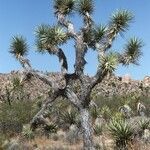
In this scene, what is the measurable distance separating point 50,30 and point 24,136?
6195 millimetres

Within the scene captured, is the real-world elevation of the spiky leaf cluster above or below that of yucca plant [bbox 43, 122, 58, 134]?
above

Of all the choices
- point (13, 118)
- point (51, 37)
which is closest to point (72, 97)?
point (51, 37)

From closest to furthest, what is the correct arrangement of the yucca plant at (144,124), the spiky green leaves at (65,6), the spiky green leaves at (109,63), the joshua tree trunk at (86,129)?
the spiky green leaves at (109,63), the joshua tree trunk at (86,129), the spiky green leaves at (65,6), the yucca plant at (144,124)

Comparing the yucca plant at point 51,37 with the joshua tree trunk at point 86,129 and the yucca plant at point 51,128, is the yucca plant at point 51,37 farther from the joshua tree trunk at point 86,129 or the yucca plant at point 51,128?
the yucca plant at point 51,128

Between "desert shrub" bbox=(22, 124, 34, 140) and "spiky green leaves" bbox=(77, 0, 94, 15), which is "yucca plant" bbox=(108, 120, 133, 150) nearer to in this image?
"spiky green leaves" bbox=(77, 0, 94, 15)

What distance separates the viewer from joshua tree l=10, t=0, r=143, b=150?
17.4 m

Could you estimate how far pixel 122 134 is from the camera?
56.0ft

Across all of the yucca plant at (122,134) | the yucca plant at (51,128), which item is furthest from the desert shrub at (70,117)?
the yucca plant at (122,134)

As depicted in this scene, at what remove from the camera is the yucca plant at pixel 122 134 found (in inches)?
673

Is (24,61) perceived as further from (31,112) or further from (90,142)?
(31,112)

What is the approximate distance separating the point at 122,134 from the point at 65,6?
532 cm

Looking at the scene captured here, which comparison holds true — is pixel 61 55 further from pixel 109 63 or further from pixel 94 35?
pixel 109 63

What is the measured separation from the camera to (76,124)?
2617 cm

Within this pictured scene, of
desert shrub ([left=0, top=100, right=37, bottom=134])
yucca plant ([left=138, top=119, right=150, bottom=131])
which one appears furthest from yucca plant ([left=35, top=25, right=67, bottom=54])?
desert shrub ([left=0, top=100, right=37, bottom=134])
